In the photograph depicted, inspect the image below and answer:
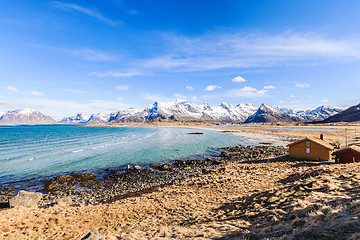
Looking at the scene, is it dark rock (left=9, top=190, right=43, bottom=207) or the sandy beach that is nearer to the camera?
the sandy beach

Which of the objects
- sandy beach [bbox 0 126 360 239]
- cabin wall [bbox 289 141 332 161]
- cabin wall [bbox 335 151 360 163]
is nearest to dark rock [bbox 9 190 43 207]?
sandy beach [bbox 0 126 360 239]

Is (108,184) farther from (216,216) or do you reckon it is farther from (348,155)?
(348,155)

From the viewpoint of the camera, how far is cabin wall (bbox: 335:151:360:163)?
22712mm

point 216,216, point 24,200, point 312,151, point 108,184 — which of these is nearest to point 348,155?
point 312,151

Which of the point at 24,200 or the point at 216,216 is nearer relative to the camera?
the point at 216,216

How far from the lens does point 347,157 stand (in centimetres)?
2311

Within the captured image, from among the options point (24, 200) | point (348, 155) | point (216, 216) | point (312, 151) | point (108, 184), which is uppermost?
point (348, 155)

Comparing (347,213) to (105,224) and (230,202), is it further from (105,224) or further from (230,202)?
(105,224)

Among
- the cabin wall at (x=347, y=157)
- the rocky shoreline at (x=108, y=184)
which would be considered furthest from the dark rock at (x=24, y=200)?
the cabin wall at (x=347, y=157)

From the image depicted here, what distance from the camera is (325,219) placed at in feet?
23.4

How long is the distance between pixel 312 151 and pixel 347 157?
15.6 ft

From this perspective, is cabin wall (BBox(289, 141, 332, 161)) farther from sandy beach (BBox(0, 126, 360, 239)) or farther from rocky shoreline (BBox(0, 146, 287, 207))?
sandy beach (BBox(0, 126, 360, 239))

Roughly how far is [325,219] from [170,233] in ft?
23.9

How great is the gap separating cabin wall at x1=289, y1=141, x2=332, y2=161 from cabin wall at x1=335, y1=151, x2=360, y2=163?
252 cm
